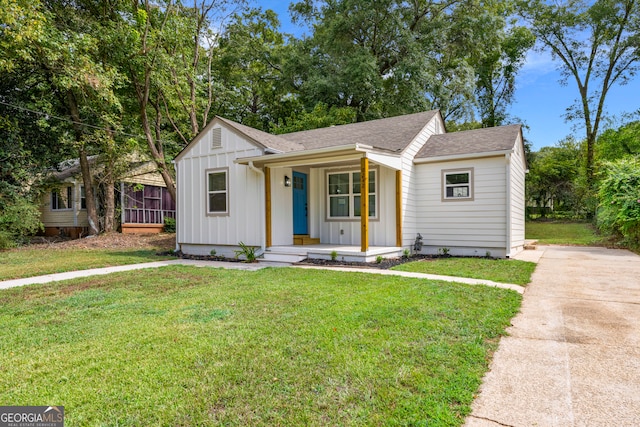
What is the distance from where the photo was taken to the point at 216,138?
9.98 m

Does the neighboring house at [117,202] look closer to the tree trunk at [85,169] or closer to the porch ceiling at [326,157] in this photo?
the tree trunk at [85,169]

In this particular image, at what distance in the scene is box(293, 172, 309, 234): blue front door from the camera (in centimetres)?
1047

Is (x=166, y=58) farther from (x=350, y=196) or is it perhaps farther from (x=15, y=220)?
(x=350, y=196)

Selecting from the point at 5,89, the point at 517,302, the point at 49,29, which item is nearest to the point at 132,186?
the point at 5,89

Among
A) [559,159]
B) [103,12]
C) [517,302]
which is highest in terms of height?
[103,12]

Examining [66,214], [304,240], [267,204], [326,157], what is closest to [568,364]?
[326,157]

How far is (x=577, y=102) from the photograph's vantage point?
23000 mm

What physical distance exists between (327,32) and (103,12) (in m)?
10.9

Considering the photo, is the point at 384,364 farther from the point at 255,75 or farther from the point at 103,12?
the point at 255,75

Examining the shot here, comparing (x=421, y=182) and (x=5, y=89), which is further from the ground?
(x=5, y=89)

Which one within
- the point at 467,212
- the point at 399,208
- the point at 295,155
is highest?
the point at 295,155

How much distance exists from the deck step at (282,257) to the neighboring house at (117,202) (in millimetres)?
9787

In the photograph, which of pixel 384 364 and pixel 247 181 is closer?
pixel 384 364

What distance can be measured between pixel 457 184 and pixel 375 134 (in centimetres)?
301
